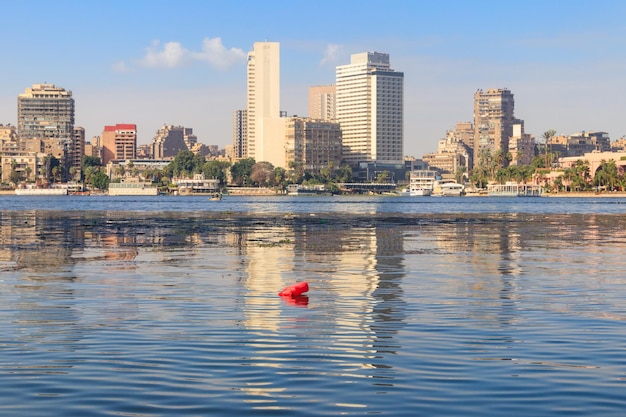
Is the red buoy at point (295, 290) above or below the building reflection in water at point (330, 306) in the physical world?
above

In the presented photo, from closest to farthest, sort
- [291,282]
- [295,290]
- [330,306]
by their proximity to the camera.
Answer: [330,306]
[295,290]
[291,282]

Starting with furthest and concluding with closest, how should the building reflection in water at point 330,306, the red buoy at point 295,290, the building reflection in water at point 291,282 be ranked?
the red buoy at point 295,290
the building reflection in water at point 291,282
the building reflection in water at point 330,306

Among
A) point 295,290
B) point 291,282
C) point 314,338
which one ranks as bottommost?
point 291,282

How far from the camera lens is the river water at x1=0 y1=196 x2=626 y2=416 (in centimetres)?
1636

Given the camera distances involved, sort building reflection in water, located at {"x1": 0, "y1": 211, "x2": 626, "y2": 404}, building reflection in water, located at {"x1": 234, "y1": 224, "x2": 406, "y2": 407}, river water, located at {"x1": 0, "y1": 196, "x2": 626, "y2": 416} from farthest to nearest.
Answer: building reflection in water, located at {"x1": 0, "y1": 211, "x2": 626, "y2": 404} → building reflection in water, located at {"x1": 234, "y1": 224, "x2": 406, "y2": 407} → river water, located at {"x1": 0, "y1": 196, "x2": 626, "y2": 416}

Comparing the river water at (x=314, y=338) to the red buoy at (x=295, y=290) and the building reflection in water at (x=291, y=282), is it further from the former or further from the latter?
the red buoy at (x=295, y=290)

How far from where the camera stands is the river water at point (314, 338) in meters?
16.4

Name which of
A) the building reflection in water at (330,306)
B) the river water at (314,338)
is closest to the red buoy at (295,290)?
the river water at (314,338)

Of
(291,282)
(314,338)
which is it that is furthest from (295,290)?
(314,338)

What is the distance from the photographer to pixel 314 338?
22.5 m

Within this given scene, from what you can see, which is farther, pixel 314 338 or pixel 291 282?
pixel 291 282

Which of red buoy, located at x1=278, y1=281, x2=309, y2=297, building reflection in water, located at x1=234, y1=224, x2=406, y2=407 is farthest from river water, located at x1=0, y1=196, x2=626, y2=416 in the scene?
red buoy, located at x1=278, y1=281, x2=309, y2=297

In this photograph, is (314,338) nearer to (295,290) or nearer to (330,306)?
(330,306)

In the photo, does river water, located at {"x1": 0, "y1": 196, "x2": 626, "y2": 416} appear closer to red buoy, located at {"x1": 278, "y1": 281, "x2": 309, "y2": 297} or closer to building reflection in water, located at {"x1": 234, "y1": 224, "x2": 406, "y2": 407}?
building reflection in water, located at {"x1": 234, "y1": 224, "x2": 406, "y2": 407}
